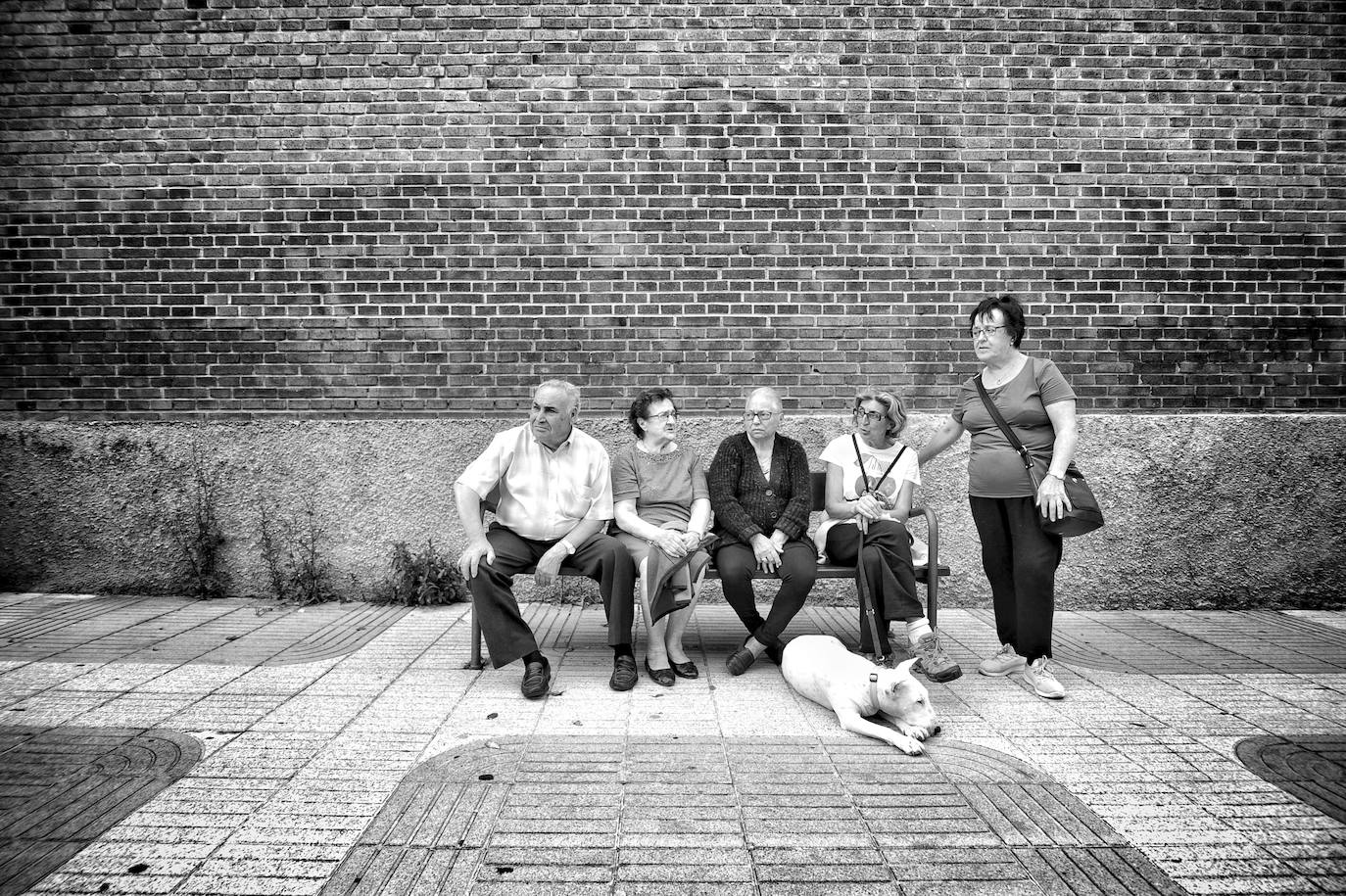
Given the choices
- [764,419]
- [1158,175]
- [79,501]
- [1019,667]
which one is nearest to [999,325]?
[764,419]

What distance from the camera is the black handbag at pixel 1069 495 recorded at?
3971mm

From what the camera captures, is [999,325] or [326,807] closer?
[326,807]

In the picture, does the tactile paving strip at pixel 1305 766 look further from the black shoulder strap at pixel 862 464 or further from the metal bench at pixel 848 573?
the black shoulder strap at pixel 862 464

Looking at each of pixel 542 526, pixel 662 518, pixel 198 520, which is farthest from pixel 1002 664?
pixel 198 520

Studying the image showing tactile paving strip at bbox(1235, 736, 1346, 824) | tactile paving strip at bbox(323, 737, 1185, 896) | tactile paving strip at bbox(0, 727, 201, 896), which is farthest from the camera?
tactile paving strip at bbox(1235, 736, 1346, 824)

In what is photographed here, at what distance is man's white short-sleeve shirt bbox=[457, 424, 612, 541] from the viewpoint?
4551 mm

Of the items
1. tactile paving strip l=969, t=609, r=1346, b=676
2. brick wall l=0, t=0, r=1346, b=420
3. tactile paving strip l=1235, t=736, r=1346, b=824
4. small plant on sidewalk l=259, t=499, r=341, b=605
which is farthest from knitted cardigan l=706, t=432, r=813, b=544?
small plant on sidewalk l=259, t=499, r=341, b=605

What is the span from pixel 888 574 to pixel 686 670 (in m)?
1.20

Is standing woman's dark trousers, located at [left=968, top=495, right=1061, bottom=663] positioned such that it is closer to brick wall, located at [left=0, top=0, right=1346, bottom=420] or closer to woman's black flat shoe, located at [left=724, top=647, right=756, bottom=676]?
woman's black flat shoe, located at [left=724, top=647, right=756, bottom=676]

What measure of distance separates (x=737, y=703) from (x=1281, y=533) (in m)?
4.58

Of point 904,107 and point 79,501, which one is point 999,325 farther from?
point 79,501

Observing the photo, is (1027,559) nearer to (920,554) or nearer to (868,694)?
(920,554)

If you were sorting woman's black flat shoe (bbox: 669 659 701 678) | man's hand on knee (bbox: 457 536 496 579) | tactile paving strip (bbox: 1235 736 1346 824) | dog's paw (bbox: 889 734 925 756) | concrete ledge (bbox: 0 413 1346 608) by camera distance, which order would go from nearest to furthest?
tactile paving strip (bbox: 1235 736 1346 824)
dog's paw (bbox: 889 734 925 756)
man's hand on knee (bbox: 457 536 496 579)
woman's black flat shoe (bbox: 669 659 701 678)
concrete ledge (bbox: 0 413 1346 608)

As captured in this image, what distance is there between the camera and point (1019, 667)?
14.4 feet
